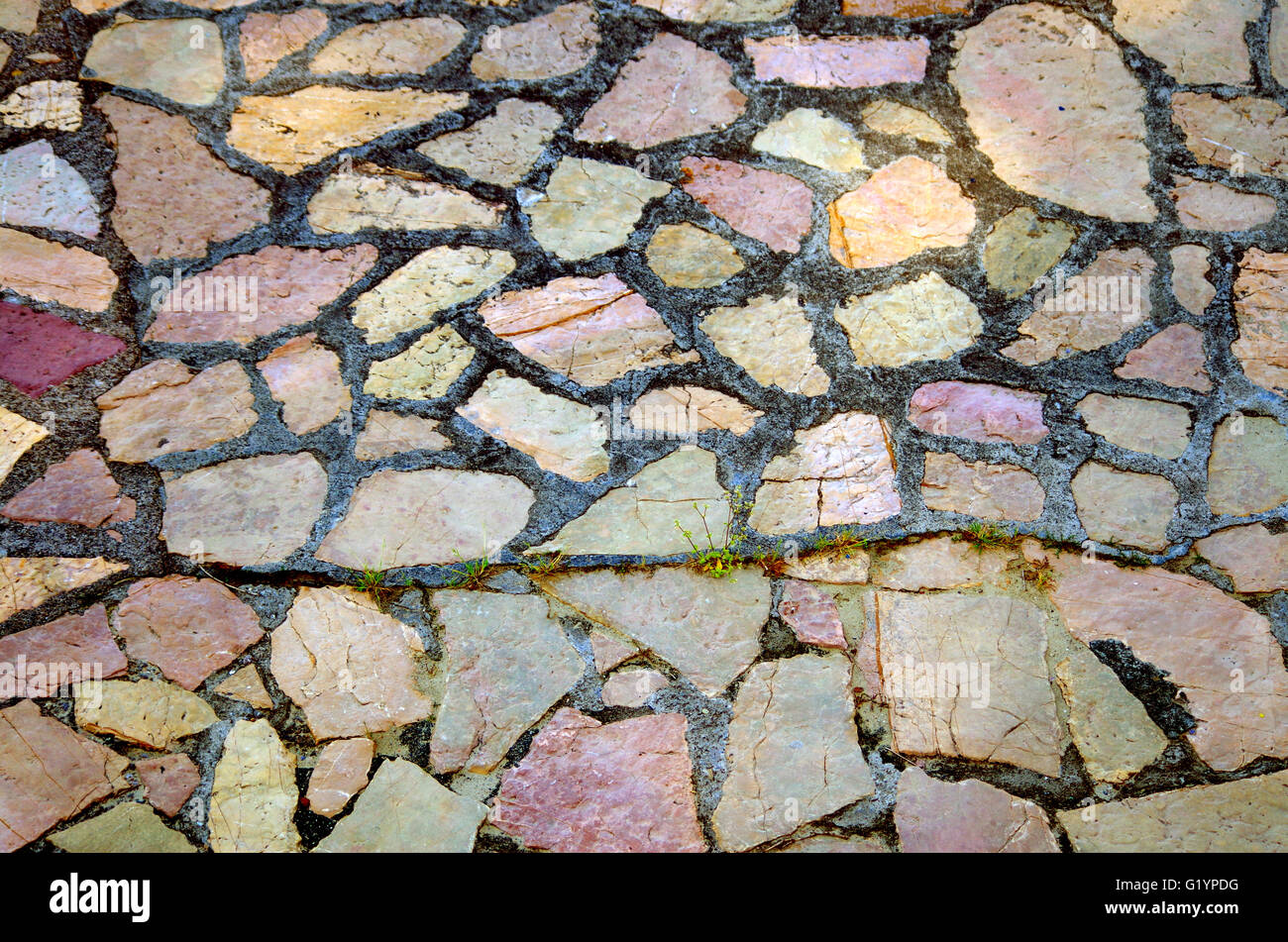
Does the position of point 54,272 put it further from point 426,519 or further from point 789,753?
point 789,753

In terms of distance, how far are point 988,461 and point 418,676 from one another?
4.61 ft

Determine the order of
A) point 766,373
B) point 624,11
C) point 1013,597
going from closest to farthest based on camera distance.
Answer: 1. point 1013,597
2. point 766,373
3. point 624,11

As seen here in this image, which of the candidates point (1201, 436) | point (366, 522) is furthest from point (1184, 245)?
point (366, 522)

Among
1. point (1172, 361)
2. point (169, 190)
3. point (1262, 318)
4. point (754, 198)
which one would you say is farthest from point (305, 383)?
point (1262, 318)

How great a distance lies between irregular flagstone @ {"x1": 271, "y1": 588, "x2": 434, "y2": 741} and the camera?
75.5 inches

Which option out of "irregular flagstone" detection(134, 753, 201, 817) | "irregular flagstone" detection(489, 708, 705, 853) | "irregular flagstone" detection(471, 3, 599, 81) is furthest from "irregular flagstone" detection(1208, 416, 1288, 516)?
"irregular flagstone" detection(134, 753, 201, 817)

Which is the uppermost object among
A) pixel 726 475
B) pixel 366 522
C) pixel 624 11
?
pixel 624 11

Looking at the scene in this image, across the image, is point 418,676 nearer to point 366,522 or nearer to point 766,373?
point 366,522

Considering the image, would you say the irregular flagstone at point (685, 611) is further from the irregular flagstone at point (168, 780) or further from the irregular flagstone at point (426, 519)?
the irregular flagstone at point (168, 780)

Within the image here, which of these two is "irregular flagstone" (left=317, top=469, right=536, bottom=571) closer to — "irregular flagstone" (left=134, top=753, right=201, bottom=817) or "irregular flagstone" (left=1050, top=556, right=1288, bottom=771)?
"irregular flagstone" (left=134, top=753, right=201, bottom=817)

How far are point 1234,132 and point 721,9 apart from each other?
147 centimetres

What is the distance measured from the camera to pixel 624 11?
8.72 feet

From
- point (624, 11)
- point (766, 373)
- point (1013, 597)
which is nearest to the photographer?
point (1013, 597)

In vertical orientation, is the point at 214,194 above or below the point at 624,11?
below
